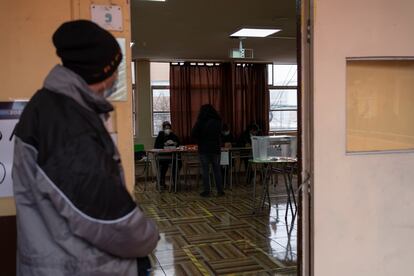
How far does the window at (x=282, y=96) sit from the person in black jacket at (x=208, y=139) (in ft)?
11.0

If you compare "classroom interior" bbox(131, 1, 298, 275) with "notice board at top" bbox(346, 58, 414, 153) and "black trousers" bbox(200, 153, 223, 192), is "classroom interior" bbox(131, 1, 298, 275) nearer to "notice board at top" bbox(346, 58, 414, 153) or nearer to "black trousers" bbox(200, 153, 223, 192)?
"black trousers" bbox(200, 153, 223, 192)

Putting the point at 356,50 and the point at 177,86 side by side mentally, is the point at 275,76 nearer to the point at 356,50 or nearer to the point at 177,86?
the point at 177,86

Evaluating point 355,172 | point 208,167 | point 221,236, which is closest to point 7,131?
point 355,172

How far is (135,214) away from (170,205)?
531 cm

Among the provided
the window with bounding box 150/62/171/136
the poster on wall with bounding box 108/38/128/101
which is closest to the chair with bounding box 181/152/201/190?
the window with bounding box 150/62/171/136

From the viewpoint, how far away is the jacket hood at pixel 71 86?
3.51ft

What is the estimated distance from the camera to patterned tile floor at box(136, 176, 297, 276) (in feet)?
12.1

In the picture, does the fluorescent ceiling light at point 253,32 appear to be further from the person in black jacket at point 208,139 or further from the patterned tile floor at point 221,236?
the patterned tile floor at point 221,236

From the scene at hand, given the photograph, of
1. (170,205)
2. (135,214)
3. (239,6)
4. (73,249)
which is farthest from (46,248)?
(170,205)

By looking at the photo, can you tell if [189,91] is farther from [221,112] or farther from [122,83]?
[122,83]

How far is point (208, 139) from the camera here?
22.9 ft

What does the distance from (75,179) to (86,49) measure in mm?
322

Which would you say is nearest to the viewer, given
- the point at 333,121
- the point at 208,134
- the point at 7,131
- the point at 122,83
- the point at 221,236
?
the point at 7,131

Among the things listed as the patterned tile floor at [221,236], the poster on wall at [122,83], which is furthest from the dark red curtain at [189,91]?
the poster on wall at [122,83]
